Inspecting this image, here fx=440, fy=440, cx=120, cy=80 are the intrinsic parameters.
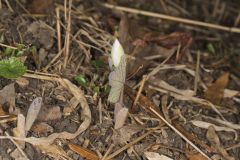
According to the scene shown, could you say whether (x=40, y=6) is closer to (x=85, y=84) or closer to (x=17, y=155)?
(x=85, y=84)

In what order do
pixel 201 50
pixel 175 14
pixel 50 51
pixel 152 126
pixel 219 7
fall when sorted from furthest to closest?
pixel 219 7 → pixel 175 14 → pixel 201 50 → pixel 50 51 → pixel 152 126

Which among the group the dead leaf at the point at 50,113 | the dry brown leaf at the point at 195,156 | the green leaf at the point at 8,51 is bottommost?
the dry brown leaf at the point at 195,156

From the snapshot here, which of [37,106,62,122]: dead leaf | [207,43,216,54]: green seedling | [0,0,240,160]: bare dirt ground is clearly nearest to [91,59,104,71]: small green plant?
[0,0,240,160]: bare dirt ground

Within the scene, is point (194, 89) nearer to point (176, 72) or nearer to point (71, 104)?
point (176, 72)

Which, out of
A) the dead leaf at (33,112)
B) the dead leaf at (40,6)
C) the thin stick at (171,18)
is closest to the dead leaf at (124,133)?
the dead leaf at (33,112)

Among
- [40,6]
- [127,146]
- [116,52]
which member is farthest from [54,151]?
[40,6]

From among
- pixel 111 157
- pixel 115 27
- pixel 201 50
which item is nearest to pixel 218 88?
pixel 201 50

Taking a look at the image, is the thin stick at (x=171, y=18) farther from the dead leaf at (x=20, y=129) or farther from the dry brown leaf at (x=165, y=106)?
the dead leaf at (x=20, y=129)

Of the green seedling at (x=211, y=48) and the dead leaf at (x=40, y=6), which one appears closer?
the dead leaf at (x=40, y=6)
